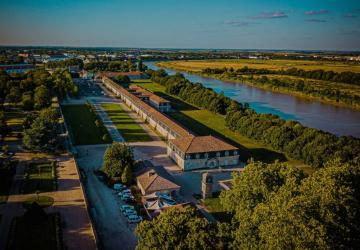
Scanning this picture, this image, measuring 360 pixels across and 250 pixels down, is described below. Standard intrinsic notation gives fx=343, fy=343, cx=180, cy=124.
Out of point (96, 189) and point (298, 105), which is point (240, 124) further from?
point (298, 105)

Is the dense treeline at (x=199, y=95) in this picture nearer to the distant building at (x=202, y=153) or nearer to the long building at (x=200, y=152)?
the long building at (x=200, y=152)

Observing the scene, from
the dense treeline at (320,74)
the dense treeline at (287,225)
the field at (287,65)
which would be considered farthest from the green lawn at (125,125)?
the field at (287,65)

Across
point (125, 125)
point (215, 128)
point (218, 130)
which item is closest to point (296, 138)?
point (218, 130)

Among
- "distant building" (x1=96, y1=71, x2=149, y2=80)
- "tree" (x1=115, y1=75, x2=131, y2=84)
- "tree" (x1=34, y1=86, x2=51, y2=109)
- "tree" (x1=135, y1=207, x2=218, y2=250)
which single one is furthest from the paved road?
"distant building" (x1=96, y1=71, x2=149, y2=80)

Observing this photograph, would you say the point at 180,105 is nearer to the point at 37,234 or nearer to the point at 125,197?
the point at 125,197

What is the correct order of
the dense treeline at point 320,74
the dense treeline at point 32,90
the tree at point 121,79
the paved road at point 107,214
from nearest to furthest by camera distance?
the paved road at point 107,214 < the dense treeline at point 32,90 < the dense treeline at point 320,74 < the tree at point 121,79

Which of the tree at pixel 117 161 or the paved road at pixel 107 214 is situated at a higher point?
the tree at pixel 117 161

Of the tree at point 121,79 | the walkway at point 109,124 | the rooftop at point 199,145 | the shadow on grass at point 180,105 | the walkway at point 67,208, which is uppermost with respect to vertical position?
the tree at point 121,79
